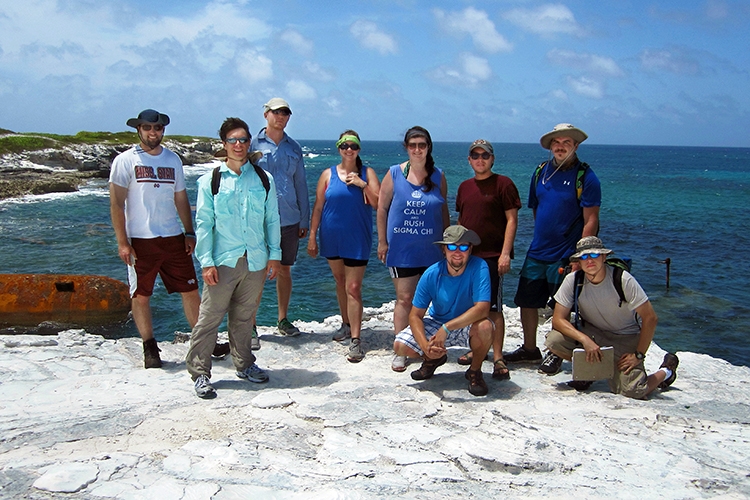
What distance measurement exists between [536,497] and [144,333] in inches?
155

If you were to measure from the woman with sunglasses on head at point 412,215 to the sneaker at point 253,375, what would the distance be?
1266 mm

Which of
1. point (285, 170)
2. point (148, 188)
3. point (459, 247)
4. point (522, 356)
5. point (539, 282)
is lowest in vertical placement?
point (522, 356)

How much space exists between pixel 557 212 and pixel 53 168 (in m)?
47.0

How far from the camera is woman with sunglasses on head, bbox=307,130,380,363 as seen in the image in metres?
6.12

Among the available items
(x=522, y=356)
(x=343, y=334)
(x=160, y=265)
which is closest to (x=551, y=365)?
(x=522, y=356)

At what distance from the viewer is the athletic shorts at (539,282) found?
5.65 metres

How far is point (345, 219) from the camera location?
616 cm

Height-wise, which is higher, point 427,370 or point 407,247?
point 407,247

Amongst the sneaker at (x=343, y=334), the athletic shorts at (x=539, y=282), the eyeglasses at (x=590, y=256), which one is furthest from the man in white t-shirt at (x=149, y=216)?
the eyeglasses at (x=590, y=256)

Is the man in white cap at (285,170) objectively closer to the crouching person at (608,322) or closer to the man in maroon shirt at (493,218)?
the man in maroon shirt at (493,218)

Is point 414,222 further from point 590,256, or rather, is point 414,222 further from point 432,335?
point 590,256

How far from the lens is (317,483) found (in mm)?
3689

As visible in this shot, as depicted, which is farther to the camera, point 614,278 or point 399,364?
point 399,364

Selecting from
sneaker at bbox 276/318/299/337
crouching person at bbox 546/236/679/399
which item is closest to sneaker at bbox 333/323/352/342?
sneaker at bbox 276/318/299/337
